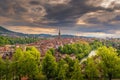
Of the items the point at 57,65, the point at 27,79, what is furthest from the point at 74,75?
the point at 27,79

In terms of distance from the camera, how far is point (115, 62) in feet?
157

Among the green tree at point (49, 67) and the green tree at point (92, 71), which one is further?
the green tree at point (49, 67)

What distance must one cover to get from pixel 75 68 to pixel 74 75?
1578 millimetres

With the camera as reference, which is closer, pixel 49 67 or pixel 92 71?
pixel 92 71

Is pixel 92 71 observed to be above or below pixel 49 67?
below

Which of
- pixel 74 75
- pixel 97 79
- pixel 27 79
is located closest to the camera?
pixel 74 75

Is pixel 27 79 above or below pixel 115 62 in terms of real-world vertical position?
below

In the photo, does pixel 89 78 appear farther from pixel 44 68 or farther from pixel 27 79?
pixel 27 79

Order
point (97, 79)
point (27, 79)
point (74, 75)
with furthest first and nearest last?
point (27, 79) < point (97, 79) < point (74, 75)

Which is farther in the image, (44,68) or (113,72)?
(44,68)

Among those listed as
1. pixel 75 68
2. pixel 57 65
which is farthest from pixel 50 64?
pixel 75 68

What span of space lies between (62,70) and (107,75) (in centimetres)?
1073

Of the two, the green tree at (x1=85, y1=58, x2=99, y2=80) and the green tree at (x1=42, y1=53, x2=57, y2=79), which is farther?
the green tree at (x1=42, y1=53, x2=57, y2=79)

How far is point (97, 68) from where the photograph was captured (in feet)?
164
